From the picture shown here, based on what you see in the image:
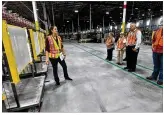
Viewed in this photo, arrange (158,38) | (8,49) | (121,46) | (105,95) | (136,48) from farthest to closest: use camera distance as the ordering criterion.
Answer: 1. (121,46)
2. (136,48)
3. (158,38)
4. (105,95)
5. (8,49)

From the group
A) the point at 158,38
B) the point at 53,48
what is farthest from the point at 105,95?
the point at 158,38

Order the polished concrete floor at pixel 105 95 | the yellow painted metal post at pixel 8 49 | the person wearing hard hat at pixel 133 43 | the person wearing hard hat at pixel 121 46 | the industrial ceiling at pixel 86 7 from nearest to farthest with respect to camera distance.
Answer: the yellow painted metal post at pixel 8 49
the polished concrete floor at pixel 105 95
the person wearing hard hat at pixel 133 43
the person wearing hard hat at pixel 121 46
the industrial ceiling at pixel 86 7

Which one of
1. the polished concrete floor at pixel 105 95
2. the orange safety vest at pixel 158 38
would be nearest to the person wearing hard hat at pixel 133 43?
the polished concrete floor at pixel 105 95

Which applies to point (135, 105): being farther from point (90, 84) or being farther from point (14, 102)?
point (14, 102)

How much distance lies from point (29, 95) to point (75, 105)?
3.11ft

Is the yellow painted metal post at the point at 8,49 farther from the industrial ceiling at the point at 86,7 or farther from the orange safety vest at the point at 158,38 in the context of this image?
the industrial ceiling at the point at 86,7

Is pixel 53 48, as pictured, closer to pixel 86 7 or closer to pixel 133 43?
pixel 133 43

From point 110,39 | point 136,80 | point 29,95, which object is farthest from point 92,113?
point 110,39

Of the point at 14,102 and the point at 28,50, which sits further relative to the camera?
the point at 28,50

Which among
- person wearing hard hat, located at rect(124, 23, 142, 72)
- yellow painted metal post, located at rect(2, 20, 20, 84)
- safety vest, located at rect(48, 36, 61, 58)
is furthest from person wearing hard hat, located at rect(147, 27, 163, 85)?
yellow painted metal post, located at rect(2, 20, 20, 84)

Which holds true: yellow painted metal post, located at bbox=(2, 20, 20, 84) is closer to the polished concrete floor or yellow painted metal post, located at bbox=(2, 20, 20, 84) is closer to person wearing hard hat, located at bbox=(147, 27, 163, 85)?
the polished concrete floor

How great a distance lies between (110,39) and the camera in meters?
6.48

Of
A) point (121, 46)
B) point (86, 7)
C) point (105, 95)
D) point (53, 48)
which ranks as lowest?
point (105, 95)

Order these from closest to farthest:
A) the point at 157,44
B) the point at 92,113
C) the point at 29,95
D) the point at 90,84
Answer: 1. the point at 92,113
2. the point at 29,95
3. the point at 157,44
4. the point at 90,84
